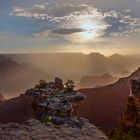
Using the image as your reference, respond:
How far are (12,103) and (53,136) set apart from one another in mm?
55431

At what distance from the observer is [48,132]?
21.2 feet

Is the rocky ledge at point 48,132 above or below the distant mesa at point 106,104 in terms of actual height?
above

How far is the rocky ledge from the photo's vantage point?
6.12 metres

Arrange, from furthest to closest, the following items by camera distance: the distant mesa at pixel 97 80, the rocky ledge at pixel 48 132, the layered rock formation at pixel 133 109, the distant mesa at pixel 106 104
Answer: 1. the distant mesa at pixel 97 80
2. the distant mesa at pixel 106 104
3. the layered rock formation at pixel 133 109
4. the rocky ledge at pixel 48 132

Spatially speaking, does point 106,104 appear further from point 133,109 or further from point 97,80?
point 97,80

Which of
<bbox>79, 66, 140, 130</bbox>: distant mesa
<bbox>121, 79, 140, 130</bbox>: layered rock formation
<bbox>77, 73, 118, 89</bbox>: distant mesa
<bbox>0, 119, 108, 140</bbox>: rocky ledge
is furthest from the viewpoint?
<bbox>77, 73, 118, 89</bbox>: distant mesa

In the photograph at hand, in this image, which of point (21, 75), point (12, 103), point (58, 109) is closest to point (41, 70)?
point (21, 75)

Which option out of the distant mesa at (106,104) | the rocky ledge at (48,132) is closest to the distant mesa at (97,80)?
the distant mesa at (106,104)

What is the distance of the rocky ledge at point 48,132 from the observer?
612 centimetres

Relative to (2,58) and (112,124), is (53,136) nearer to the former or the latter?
(112,124)

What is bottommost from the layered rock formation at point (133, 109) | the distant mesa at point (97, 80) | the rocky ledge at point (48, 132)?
the distant mesa at point (97, 80)

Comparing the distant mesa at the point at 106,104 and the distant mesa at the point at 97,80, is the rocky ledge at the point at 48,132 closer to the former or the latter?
the distant mesa at the point at 106,104

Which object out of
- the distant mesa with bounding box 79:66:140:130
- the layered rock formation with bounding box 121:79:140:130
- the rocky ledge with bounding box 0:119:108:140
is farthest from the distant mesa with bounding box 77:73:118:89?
the rocky ledge with bounding box 0:119:108:140

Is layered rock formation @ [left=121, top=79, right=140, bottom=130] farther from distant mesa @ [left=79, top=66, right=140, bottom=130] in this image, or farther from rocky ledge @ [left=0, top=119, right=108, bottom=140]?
rocky ledge @ [left=0, top=119, right=108, bottom=140]
